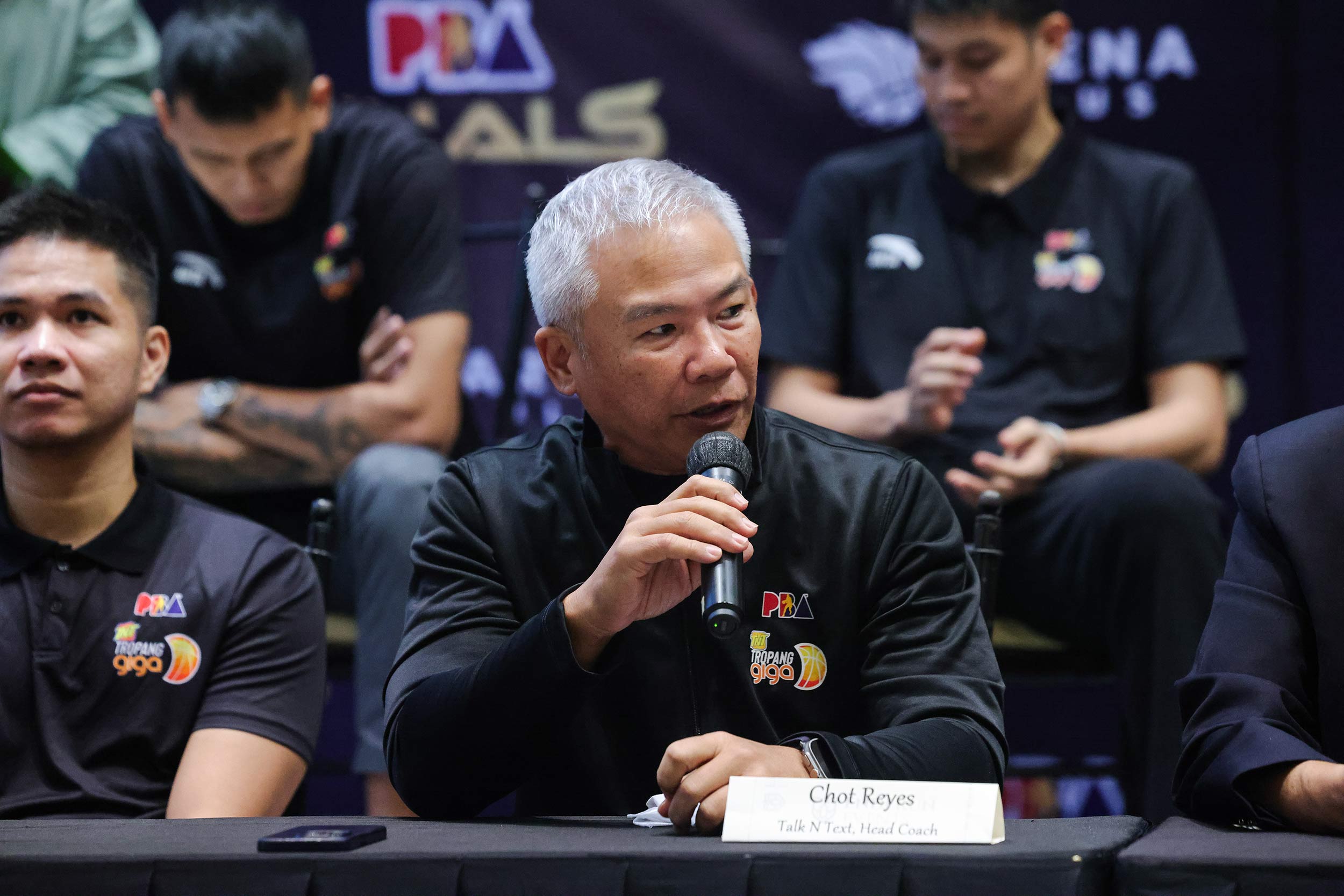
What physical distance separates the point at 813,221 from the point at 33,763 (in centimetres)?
195

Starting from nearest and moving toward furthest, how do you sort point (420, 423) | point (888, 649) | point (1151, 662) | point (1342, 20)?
point (888, 649) → point (1151, 662) → point (420, 423) → point (1342, 20)

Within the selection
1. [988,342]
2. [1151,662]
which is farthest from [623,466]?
[988,342]

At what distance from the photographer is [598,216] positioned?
1.94 meters

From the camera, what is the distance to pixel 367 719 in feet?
8.96

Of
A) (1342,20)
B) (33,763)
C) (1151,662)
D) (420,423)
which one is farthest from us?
(1342,20)

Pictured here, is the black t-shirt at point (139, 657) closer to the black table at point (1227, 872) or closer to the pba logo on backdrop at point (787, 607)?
the pba logo on backdrop at point (787, 607)

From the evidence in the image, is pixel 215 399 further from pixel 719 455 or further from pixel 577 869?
pixel 577 869

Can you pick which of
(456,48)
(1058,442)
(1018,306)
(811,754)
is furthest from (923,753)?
(456,48)

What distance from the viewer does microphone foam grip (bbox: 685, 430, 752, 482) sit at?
1.72 metres

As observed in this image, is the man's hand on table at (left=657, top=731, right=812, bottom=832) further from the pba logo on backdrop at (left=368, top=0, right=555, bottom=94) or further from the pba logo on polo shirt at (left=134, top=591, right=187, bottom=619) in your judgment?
the pba logo on backdrop at (left=368, top=0, right=555, bottom=94)

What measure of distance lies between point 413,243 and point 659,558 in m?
1.91

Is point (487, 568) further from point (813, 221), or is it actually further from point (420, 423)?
point (813, 221)

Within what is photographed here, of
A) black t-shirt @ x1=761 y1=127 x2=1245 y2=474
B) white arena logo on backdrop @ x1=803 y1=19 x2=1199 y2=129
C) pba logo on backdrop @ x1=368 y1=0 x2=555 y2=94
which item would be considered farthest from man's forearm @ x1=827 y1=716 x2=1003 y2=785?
pba logo on backdrop @ x1=368 y1=0 x2=555 y2=94

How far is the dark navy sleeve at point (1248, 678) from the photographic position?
1.60m
